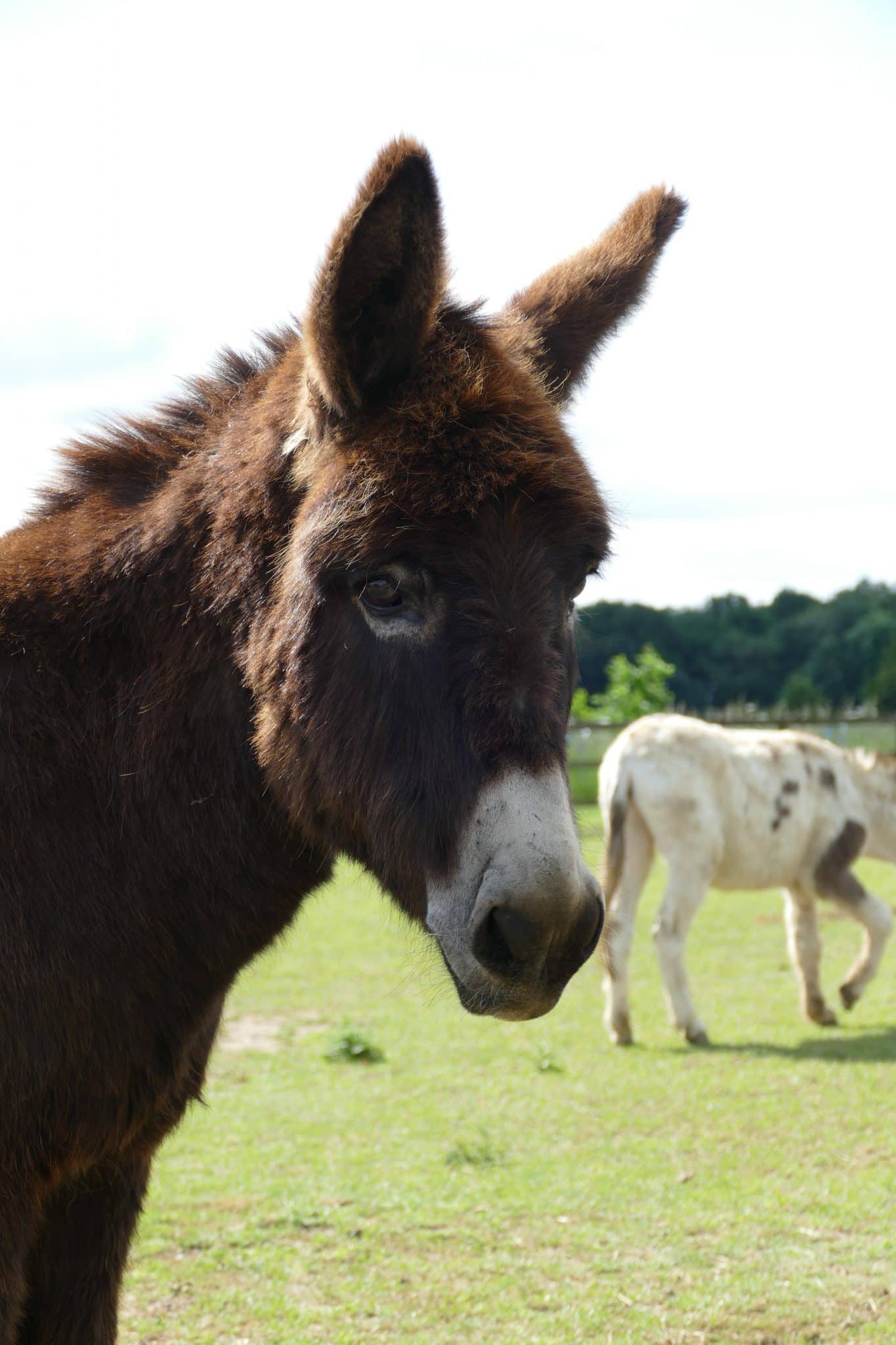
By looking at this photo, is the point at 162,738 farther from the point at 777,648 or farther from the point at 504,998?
the point at 777,648

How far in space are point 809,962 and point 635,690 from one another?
30282mm

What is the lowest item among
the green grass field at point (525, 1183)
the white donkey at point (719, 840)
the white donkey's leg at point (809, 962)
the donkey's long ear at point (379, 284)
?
the green grass field at point (525, 1183)

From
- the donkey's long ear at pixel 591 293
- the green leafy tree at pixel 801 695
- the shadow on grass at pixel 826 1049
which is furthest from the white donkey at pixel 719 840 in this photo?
the green leafy tree at pixel 801 695

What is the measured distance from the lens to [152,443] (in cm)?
295

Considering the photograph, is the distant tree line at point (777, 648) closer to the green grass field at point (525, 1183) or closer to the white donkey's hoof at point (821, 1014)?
the white donkey's hoof at point (821, 1014)

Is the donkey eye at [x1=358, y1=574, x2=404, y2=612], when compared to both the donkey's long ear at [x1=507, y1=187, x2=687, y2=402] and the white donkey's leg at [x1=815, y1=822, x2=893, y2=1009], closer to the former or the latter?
the donkey's long ear at [x1=507, y1=187, x2=687, y2=402]

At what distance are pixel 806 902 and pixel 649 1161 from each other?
3.73 metres

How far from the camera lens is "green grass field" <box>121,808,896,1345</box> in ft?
13.4

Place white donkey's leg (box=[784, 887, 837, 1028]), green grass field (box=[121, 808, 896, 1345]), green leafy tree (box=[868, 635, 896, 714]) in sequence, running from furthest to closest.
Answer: green leafy tree (box=[868, 635, 896, 714])
white donkey's leg (box=[784, 887, 837, 1028])
green grass field (box=[121, 808, 896, 1345])

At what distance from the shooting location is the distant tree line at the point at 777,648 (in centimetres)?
6994

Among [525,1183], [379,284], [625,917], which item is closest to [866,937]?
[625,917]

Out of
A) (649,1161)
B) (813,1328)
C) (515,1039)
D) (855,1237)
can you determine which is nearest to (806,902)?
(515,1039)

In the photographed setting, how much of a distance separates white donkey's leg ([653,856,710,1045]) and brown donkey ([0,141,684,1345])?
19.2 ft

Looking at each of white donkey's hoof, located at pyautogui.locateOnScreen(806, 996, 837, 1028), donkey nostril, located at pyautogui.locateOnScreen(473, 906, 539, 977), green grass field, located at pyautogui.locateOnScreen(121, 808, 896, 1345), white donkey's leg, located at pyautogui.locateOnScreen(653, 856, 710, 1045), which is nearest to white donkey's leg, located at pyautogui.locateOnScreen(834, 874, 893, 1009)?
white donkey's hoof, located at pyautogui.locateOnScreen(806, 996, 837, 1028)
